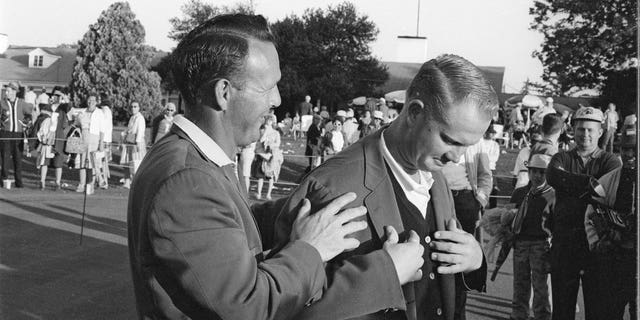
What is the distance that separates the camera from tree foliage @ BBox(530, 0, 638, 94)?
1462 inches

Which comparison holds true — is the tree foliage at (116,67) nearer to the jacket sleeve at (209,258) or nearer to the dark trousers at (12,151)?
the dark trousers at (12,151)

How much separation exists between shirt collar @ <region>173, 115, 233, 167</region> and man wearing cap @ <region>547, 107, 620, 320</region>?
4286 millimetres

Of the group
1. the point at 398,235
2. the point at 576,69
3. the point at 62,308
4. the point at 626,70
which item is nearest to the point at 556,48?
the point at 576,69

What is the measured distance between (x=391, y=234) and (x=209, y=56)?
821mm

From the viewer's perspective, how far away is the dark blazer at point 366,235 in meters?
2.18

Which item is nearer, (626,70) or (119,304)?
(119,304)

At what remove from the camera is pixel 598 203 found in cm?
557

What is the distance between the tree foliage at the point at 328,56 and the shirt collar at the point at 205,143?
4878 cm

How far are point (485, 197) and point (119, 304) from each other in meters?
3.84

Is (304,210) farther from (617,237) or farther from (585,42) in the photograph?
(585,42)

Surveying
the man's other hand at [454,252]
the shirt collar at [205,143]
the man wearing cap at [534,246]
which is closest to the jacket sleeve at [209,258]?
the shirt collar at [205,143]

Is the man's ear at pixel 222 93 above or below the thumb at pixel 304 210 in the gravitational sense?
above

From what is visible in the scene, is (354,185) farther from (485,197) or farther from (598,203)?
(485,197)

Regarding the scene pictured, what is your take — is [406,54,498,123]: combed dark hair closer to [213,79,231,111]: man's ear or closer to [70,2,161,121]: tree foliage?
[213,79,231,111]: man's ear
